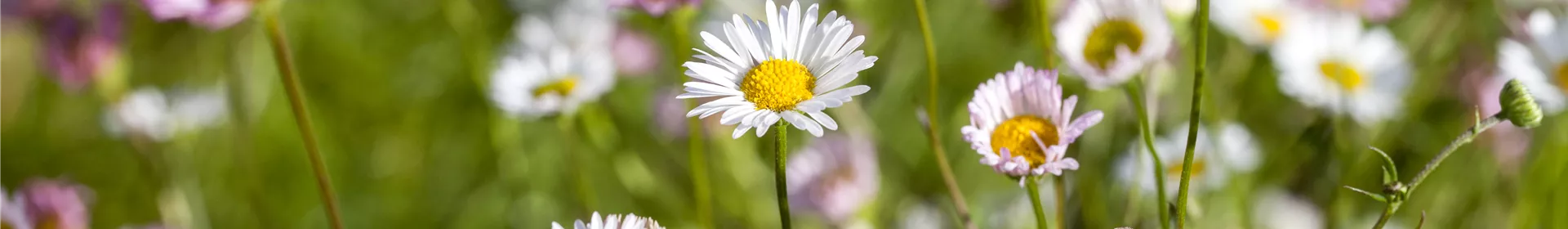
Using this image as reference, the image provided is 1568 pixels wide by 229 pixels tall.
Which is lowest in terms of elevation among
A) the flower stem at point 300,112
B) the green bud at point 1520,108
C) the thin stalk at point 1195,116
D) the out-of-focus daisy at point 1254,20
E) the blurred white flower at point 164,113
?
the green bud at point 1520,108

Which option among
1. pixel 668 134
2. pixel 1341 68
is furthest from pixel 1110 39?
pixel 668 134

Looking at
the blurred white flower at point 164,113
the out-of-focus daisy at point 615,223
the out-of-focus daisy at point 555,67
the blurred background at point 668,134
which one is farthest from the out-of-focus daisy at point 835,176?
→ the blurred white flower at point 164,113

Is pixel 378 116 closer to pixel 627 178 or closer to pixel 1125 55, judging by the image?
pixel 627 178

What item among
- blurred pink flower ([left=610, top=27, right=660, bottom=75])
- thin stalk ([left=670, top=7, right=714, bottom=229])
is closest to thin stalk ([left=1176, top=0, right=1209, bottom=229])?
thin stalk ([left=670, top=7, right=714, bottom=229])

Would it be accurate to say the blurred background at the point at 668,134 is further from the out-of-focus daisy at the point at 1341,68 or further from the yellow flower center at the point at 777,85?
the yellow flower center at the point at 777,85

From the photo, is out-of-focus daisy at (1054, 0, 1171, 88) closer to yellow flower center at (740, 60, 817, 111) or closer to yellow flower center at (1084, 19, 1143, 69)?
yellow flower center at (1084, 19, 1143, 69)

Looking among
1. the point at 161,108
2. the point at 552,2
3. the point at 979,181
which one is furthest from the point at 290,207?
the point at 979,181
